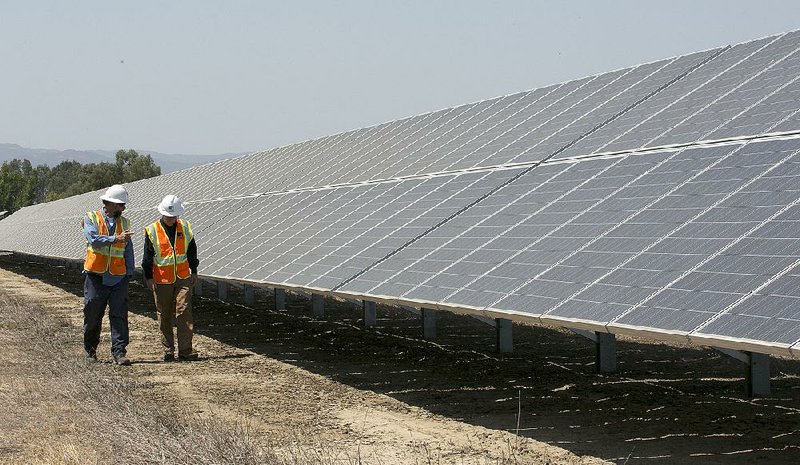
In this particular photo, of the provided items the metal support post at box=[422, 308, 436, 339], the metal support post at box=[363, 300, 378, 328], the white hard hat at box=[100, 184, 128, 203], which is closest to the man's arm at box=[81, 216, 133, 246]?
the white hard hat at box=[100, 184, 128, 203]

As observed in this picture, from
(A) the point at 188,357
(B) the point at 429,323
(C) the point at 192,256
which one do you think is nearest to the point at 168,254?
(C) the point at 192,256

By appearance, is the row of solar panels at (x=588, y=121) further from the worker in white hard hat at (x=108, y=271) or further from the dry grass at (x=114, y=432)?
the dry grass at (x=114, y=432)

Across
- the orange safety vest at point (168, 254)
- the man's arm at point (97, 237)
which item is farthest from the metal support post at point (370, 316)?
the man's arm at point (97, 237)

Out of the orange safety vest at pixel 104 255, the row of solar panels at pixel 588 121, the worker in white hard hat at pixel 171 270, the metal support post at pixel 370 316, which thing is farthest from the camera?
the metal support post at pixel 370 316

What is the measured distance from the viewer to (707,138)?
1319cm

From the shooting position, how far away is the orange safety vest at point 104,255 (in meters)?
14.6

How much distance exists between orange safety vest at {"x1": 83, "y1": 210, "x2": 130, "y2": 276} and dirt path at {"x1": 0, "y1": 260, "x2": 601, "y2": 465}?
1.42 meters

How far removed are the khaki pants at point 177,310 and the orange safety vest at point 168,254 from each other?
0.42ft

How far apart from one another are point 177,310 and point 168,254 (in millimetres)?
814

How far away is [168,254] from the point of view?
15.1 meters

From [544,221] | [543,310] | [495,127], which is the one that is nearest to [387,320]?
[495,127]

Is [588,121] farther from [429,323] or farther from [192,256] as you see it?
[192,256]

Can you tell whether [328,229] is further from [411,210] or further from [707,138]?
[707,138]

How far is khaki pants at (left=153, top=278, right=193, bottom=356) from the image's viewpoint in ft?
49.6
